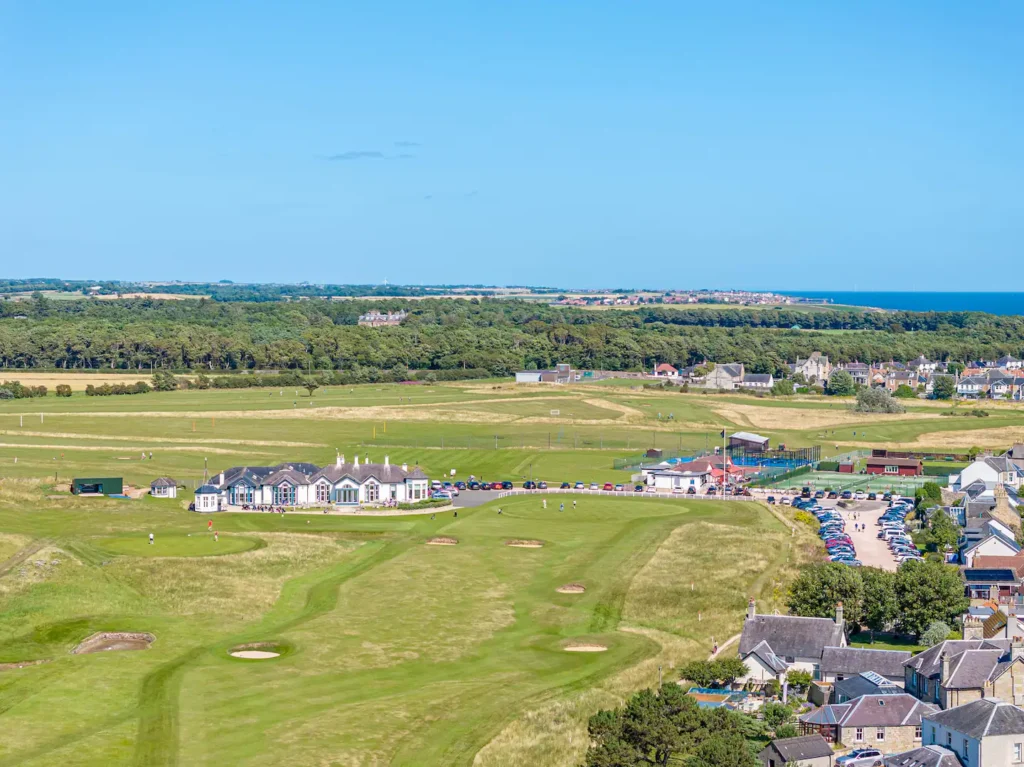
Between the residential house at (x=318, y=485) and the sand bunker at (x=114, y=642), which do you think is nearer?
the sand bunker at (x=114, y=642)

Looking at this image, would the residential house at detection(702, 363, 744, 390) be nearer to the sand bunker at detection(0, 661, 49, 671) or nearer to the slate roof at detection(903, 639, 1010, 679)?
the slate roof at detection(903, 639, 1010, 679)

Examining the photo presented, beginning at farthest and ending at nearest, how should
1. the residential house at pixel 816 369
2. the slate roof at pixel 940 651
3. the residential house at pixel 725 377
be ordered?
the residential house at pixel 816 369
the residential house at pixel 725 377
the slate roof at pixel 940 651

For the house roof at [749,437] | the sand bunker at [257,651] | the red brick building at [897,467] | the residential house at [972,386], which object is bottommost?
the sand bunker at [257,651]

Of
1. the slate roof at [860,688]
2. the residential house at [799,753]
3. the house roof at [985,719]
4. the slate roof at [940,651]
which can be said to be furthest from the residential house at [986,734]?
the slate roof at [940,651]

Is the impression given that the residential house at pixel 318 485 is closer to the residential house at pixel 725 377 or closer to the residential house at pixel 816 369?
the residential house at pixel 725 377

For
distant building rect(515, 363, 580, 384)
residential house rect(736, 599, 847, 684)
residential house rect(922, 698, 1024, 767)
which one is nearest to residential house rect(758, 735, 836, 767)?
residential house rect(922, 698, 1024, 767)

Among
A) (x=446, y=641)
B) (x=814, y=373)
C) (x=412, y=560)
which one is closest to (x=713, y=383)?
(x=814, y=373)

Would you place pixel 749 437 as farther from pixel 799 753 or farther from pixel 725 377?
pixel 799 753
